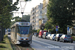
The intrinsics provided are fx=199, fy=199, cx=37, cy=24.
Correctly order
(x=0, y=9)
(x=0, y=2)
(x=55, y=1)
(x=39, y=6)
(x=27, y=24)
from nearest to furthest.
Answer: (x=0, y=2) < (x=0, y=9) < (x=27, y=24) < (x=55, y=1) < (x=39, y=6)

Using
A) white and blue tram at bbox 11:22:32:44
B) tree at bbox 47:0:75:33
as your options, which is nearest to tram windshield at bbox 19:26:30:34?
white and blue tram at bbox 11:22:32:44

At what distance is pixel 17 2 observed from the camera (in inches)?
906

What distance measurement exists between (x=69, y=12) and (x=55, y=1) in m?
5.59

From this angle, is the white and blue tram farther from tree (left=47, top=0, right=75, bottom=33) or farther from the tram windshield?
tree (left=47, top=0, right=75, bottom=33)

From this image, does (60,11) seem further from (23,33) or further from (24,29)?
(23,33)

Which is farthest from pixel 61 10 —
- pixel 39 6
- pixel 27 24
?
pixel 39 6

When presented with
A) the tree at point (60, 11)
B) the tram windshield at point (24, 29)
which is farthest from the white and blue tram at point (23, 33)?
the tree at point (60, 11)

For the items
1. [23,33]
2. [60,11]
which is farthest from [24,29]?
[60,11]

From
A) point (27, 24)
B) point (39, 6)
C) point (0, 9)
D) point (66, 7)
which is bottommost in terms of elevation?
point (27, 24)

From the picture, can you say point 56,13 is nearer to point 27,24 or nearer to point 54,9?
point 54,9

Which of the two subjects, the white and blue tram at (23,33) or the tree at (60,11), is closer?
the white and blue tram at (23,33)

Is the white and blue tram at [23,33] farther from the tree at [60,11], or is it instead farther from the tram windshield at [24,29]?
the tree at [60,11]

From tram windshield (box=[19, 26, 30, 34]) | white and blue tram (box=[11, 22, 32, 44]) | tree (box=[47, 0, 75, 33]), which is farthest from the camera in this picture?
tree (box=[47, 0, 75, 33])

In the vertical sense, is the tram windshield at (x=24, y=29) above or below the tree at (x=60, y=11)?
below
